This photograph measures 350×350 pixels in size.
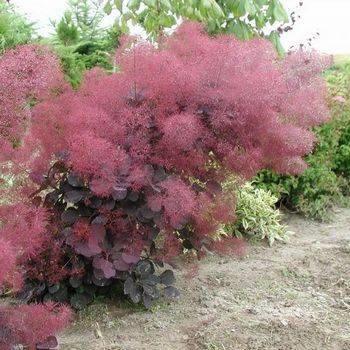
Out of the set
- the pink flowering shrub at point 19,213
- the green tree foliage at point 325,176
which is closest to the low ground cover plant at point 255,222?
the green tree foliage at point 325,176

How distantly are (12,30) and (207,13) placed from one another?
4.78 metres

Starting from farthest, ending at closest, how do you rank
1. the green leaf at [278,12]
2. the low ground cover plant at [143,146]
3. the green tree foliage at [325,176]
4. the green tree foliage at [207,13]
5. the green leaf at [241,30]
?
1. the green tree foliage at [325,176]
2. the green leaf at [241,30]
3. the green leaf at [278,12]
4. the green tree foliage at [207,13]
5. the low ground cover plant at [143,146]

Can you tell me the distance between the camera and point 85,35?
10000 mm

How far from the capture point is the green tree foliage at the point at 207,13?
420 centimetres

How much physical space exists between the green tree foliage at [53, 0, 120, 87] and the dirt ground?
4.59 m

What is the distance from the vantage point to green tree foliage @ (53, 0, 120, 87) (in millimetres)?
8742

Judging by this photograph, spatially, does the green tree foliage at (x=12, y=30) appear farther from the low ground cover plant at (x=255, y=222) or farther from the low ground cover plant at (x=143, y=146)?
the low ground cover plant at (x=143, y=146)

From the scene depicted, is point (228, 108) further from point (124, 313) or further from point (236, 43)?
point (124, 313)

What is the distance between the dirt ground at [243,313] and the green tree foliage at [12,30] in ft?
16.0

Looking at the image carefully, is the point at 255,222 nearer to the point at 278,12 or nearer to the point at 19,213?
the point at 278,12

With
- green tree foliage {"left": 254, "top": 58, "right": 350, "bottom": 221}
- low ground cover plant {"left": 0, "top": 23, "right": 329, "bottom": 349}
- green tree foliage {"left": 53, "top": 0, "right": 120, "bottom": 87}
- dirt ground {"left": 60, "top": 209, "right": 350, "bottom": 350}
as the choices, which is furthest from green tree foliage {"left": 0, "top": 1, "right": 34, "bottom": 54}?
low ground cover plant {"left": 0, "top": 23, "right": 329, "bottom": 349}

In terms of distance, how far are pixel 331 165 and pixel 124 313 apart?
3500mm

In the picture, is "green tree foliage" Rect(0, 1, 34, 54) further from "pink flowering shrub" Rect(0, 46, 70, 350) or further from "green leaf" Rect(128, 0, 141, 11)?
"pink flowering shrub" Rect(0, 46, 70, 350)

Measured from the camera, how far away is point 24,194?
9.88 feet
